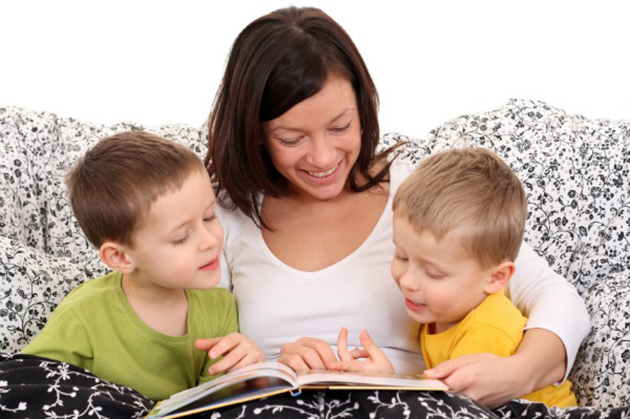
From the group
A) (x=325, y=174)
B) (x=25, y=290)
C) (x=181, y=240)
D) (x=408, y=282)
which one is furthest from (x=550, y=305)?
(x=25, y=290)

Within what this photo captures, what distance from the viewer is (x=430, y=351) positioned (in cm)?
194

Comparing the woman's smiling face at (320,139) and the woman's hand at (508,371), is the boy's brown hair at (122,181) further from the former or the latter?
the woman's hand at (508,371)

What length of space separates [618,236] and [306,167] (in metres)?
0.94

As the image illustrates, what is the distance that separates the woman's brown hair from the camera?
76.8 inches

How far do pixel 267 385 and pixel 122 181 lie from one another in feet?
1.79

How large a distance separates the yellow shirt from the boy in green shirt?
40cm

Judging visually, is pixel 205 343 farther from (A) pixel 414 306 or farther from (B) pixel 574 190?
(B) pixel 574 190

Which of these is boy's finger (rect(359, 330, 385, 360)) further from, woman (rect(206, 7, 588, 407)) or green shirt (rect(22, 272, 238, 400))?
green shirt (rect(22, 272, 238, 400))

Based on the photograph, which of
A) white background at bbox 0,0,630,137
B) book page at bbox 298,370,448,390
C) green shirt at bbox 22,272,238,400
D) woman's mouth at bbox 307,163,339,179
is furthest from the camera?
white background at bbox 0,0,630,137

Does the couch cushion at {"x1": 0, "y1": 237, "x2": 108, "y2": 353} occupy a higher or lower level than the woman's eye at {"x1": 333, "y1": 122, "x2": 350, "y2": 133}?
lower

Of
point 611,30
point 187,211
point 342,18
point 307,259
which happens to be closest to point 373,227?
point 307,259

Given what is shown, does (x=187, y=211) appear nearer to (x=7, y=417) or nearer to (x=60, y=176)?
(x=7, y=417)

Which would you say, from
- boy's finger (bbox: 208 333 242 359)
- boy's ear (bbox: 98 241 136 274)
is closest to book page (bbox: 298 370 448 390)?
boy's finger (bbox: 208 333 242 359)

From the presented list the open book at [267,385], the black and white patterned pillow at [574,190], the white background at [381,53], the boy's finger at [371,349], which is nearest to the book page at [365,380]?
the open book at [267,385]
